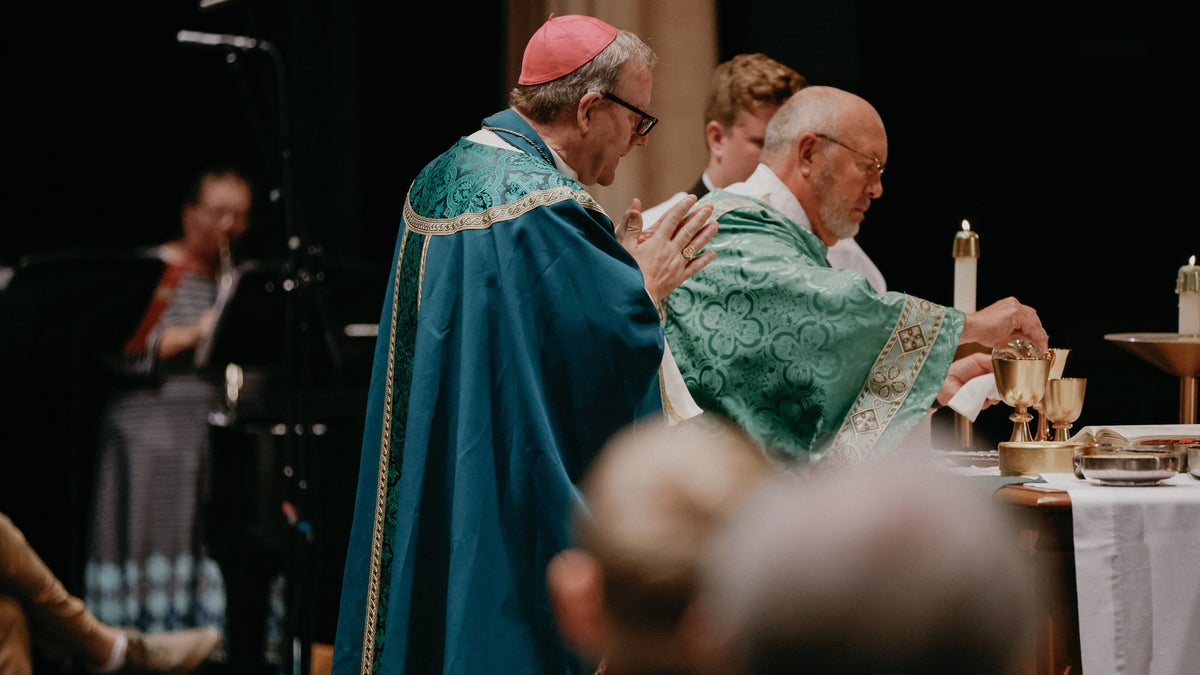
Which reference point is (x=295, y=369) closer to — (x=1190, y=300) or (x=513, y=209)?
(x=513, y=209)

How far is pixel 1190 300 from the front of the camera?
3092mm

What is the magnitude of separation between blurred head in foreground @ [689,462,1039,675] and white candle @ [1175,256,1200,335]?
2.45 metres

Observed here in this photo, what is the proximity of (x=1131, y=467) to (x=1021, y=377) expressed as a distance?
33 cm

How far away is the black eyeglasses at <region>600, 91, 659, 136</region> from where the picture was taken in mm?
2732

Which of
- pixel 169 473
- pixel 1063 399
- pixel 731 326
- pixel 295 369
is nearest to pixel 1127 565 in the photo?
pixel 1063 399

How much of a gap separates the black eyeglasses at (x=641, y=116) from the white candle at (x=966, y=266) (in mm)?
741

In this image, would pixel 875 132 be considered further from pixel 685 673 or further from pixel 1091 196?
pixel 685 673

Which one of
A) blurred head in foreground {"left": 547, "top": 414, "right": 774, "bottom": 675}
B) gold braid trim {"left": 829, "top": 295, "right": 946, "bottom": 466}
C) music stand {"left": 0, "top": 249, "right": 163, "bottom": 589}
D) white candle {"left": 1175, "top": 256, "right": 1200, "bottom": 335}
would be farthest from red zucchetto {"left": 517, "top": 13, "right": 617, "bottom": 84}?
music stand {"left": 0, "top": 249, "right": 163, "bottom": 589}

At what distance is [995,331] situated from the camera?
115 inches

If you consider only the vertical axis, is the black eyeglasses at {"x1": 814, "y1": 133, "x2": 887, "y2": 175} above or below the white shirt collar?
above

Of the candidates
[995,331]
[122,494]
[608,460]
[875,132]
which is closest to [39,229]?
[122,494]

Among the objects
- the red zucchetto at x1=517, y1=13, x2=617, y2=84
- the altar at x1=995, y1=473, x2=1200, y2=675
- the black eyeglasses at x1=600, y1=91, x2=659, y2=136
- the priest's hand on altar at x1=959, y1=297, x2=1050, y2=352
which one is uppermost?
the red zucchetto at x1=517, y1=13, x2=617, y2=84

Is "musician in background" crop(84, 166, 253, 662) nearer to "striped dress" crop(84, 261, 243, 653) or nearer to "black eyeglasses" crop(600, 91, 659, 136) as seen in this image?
"striped dress" crop(84, 261, 243, 653)

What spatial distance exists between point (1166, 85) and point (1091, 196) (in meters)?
0.47
